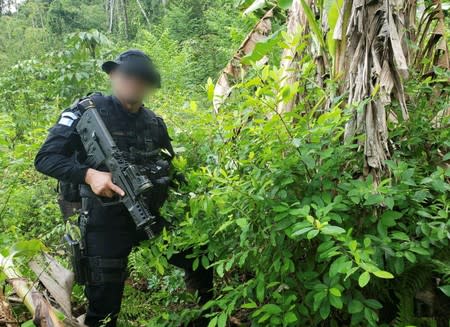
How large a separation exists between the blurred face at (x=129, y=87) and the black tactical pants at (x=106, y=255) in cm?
65

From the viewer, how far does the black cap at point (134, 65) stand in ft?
8.50

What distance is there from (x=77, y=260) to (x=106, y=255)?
0.18 meters

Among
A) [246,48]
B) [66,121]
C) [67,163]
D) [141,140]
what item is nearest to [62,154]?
[67,163]

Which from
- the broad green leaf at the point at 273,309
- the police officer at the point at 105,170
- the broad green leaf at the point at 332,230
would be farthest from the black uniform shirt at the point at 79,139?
the broad green leaf at the point at 332,230

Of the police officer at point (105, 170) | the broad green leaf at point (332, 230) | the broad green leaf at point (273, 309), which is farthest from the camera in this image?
the police officer at point (105, 170)

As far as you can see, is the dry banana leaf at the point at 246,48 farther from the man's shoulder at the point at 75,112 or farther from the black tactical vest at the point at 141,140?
the man's shoulder at the point at 75,112

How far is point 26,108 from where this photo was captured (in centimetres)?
688

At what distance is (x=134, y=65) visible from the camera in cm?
260

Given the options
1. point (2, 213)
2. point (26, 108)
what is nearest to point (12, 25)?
point (26, 108)

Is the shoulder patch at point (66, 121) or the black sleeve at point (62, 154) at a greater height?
the shoulder patch at point (66, 121)

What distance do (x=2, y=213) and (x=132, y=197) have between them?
151 centimetres

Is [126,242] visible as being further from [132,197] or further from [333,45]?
[333,45]

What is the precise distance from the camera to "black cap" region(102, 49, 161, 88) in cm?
259

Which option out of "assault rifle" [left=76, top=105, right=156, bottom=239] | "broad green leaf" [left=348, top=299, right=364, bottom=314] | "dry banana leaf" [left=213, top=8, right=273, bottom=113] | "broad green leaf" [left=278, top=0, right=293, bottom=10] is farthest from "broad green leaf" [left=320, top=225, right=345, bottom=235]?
"dry banana leaf" [left=213, top=8, right=273, bottom=113]
